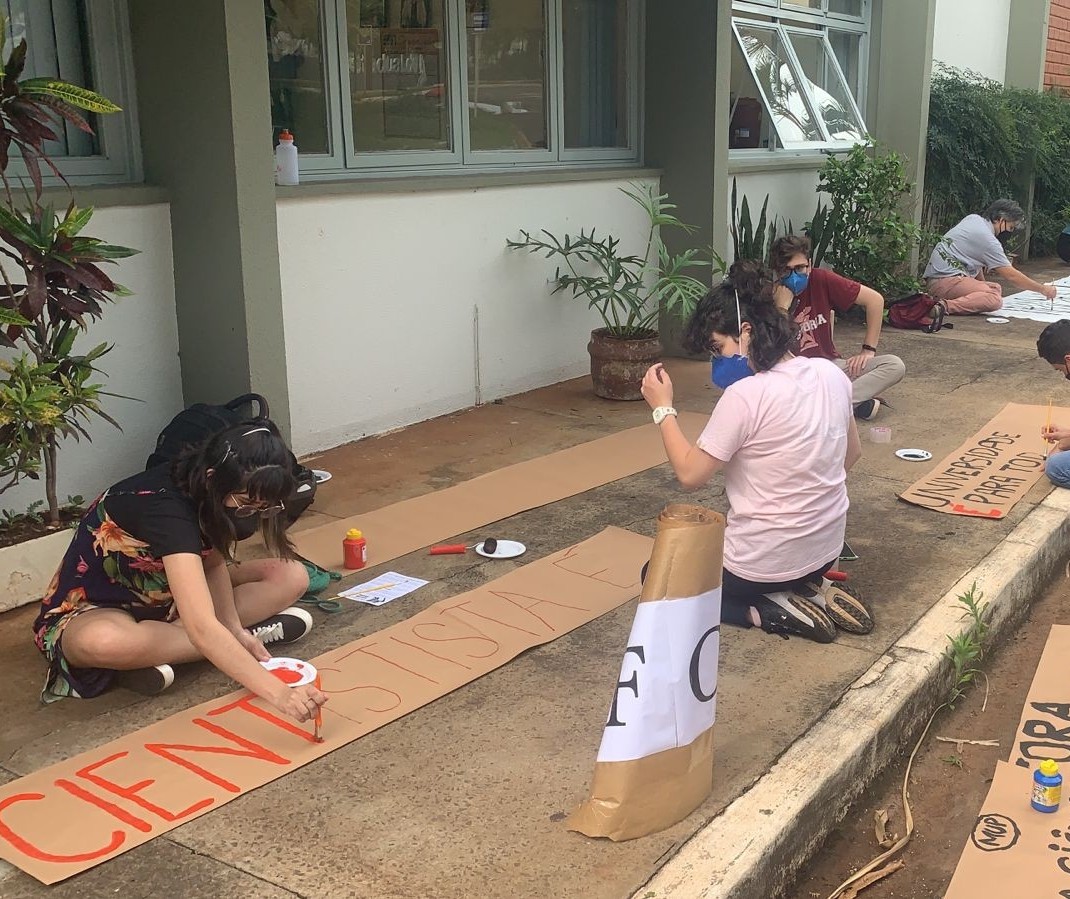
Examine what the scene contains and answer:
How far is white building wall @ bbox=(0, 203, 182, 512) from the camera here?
15.8ft

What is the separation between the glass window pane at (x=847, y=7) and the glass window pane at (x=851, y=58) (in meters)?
0.20

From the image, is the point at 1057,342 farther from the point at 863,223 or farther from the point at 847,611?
the point at 863,223

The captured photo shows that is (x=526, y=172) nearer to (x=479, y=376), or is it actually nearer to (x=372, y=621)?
(x=479, y=376)

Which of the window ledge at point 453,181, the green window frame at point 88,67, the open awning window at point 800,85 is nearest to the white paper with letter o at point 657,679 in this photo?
the green window frame at point 88,67

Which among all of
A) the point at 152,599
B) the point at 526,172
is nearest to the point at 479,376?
the point at 526,172

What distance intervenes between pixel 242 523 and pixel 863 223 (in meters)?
7.64

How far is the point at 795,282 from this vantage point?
5.80m

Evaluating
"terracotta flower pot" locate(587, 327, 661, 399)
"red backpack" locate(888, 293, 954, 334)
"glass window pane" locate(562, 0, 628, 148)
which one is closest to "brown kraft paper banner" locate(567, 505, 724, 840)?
"terracotta flower pot" locate(587, 327, 661, 399)

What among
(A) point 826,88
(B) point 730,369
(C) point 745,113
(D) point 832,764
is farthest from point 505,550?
(A) point 826,88

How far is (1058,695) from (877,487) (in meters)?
1.84

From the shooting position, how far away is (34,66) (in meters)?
4.69

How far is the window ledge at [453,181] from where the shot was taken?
5.67 m

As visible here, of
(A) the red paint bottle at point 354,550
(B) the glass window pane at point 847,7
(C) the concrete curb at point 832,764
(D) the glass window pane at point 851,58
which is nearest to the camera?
(C) the concrete curb at point 832,764

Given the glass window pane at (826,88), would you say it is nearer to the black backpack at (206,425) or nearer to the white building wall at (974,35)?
the white building wall at (974,35)
